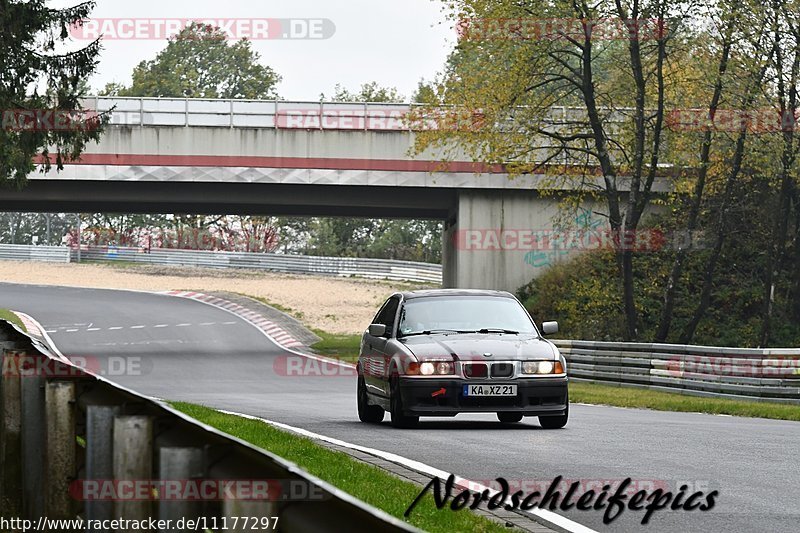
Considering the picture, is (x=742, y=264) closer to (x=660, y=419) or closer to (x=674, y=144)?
(x=674, y=144)

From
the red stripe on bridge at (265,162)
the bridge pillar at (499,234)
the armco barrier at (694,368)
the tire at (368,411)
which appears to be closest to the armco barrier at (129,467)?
the tire at (368,411)

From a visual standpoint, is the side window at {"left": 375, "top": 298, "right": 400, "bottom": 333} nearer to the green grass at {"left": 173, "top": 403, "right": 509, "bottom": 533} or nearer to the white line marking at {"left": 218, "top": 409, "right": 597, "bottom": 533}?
the white line marking at {"left": 218, "top": 409, "right": 597, "bottom": 533}

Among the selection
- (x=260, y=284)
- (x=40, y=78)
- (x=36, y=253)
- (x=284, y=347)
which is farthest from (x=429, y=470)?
(x=36, y=253)

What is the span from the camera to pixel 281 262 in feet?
285

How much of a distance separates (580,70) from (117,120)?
1427 centimetres

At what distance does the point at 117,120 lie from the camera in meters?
42.7

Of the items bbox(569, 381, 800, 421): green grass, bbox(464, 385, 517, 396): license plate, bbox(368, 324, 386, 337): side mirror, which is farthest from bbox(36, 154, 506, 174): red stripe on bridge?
bbox(464, 385, 517, 396): license plate

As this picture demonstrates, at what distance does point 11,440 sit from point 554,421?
347 inches

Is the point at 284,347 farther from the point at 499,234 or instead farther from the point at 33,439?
the point at 33,439

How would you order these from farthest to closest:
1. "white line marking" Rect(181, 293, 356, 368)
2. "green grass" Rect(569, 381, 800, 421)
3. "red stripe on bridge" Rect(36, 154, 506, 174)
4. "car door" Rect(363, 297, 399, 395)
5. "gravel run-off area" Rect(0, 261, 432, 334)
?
"gravel run-off area" Rect(0, 261, 432, 334) < "red stripe on bridge" Rect(36, 154, 506, 174) < "white line marking" Rect(181, 293, 356, 368) < "green grass" Rect(569, 381, 800, 421) < "car door" Rect(363, 297, 399, 395)

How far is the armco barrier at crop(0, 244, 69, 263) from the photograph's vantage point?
3686 inches

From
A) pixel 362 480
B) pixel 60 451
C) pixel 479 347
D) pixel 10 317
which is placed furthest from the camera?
pixel 10 317

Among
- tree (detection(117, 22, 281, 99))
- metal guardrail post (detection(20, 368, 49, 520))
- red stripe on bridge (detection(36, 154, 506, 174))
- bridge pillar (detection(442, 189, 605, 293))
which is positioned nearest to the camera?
metal guardrail post (detection(20, 368, 49, 520))

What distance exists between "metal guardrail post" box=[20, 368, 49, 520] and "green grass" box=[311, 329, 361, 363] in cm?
3203
